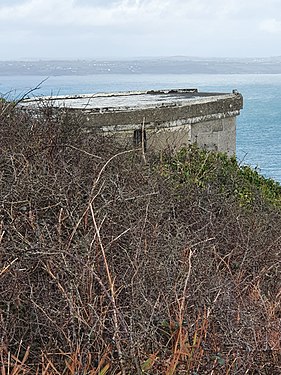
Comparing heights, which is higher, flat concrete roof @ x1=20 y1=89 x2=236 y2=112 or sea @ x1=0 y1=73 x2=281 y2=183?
flat concrete roof @ x1=20 y1=89 x2=236 y2=112

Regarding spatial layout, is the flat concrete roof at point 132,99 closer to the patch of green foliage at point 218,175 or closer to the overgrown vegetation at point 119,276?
the patch of green foliage at point 218,175

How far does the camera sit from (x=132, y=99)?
36.0 ft

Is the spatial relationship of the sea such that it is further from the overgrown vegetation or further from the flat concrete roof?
the overgrown vegetation

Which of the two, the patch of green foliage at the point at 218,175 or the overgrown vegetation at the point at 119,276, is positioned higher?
the overgrown vegetation at the point at 119,276

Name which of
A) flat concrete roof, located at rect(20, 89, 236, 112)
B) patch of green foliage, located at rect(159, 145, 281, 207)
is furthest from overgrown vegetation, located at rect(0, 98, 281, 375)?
flat concrete roof, located at rect(20, 89, 236, 112)

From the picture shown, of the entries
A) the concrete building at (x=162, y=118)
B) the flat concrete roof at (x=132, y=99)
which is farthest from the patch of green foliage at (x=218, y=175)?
the flat concrete roof at (x=132, y=99)

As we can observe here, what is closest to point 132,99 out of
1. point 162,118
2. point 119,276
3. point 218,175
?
point 162,118

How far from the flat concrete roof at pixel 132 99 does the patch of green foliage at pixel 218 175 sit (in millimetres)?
1126

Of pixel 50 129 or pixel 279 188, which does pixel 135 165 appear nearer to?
pixel 50 129

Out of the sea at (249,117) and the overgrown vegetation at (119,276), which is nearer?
the overgrown vegetation at (119,276)

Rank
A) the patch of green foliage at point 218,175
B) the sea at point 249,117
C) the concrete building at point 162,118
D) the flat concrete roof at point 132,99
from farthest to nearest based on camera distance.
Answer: the sea at point 249,117 < the flat concrete roof at point 132,99 < the concrete building at point 162,118 < the patch of green foliage at point 218,175

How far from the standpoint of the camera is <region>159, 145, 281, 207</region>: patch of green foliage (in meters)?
7.64

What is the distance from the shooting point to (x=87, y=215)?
4469 mm

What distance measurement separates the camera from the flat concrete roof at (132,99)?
30.1ft
